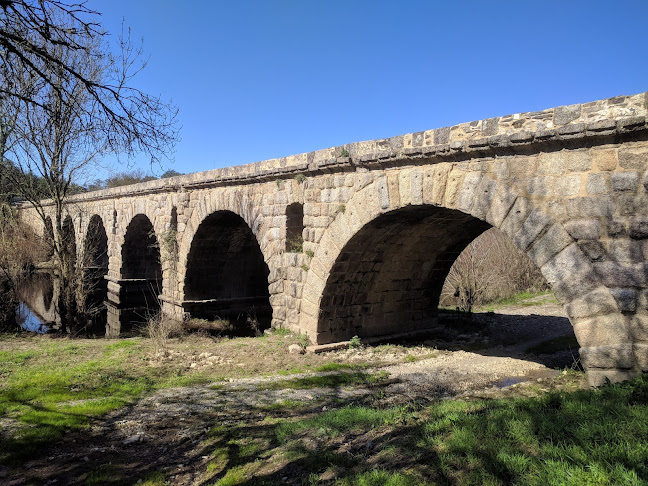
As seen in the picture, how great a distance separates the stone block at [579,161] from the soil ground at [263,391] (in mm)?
2119

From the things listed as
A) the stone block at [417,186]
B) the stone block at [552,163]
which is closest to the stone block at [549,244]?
the stone block at [552,163]

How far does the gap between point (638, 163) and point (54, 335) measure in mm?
11257

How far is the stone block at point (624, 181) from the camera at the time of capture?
446 centimetres

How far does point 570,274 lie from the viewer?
483cm

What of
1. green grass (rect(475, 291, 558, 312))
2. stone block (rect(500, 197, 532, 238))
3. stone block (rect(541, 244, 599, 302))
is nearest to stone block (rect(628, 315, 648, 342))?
stone block (rect(541, 244, 599, 302))

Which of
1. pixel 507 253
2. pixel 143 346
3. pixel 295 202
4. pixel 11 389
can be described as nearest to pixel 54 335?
pixel 143 346

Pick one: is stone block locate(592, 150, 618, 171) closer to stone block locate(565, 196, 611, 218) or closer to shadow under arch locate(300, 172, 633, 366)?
stone block locate(565, 196, 611, 218)

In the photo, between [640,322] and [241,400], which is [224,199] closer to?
[241,400]

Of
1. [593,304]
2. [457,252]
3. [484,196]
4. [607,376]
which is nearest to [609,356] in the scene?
[607,376]

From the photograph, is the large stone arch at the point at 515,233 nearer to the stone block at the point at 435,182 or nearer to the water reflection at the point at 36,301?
the stone block at the point at 435,182

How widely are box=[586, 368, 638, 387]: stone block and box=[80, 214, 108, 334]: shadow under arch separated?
35.8ft

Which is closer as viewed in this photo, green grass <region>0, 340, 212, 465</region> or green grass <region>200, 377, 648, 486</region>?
green grass <region>200, 377, 648, 486</region>

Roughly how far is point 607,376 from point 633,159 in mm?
1953

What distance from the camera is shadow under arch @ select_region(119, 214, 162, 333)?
1706 centimetres
